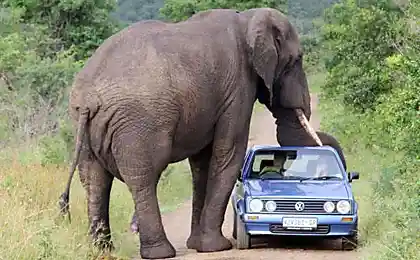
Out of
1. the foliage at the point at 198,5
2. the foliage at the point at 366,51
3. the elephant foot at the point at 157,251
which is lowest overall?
the foliage at the point at 198,5

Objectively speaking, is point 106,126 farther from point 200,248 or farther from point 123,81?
point 200,248

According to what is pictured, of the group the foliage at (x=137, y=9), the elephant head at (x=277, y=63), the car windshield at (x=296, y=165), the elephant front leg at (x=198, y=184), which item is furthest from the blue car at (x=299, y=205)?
the foliage at (x=137, y=9)

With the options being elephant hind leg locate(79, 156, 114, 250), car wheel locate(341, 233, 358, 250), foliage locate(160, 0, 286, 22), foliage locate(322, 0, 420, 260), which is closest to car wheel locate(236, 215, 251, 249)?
car wheel locate(341, 233, 358, 250)

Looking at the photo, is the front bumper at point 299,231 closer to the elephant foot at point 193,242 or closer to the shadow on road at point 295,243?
the shadow on road at point 295,243

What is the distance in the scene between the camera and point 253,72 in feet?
43.7

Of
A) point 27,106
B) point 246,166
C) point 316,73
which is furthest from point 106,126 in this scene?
point 316,73

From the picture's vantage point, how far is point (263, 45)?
13.2 m

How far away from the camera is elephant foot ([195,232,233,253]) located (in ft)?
41.7

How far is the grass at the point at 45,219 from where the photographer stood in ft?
31.4

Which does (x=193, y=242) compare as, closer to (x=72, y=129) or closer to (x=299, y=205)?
(x=299, y=205)

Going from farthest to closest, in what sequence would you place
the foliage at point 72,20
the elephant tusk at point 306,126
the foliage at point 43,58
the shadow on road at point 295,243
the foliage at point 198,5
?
the foliage at point 198,5
the foliage at point 72,20
the foliage at point 43,58
the elephant tusk at point 306,126
the shadow on road at point 295,243

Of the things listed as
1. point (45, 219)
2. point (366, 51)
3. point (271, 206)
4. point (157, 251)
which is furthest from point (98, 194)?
point (366, 51)

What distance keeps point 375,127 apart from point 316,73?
44.9 meters

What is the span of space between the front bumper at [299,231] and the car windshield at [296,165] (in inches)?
42.7
